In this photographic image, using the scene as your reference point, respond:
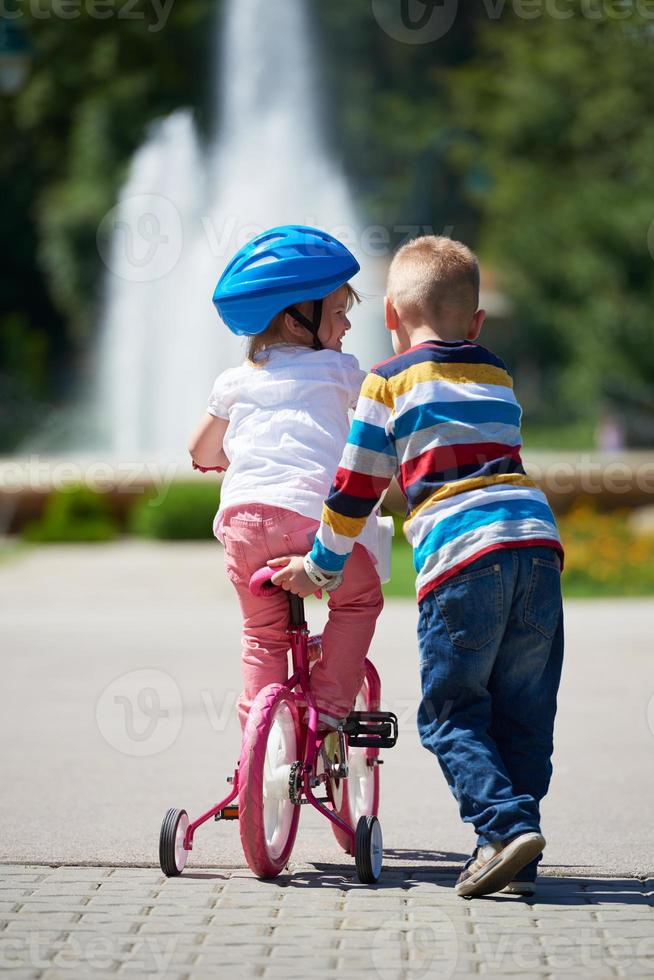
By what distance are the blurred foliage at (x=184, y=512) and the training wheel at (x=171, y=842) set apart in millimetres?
11288

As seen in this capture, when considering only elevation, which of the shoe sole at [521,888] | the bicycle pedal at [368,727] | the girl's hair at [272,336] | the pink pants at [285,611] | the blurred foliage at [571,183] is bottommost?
the shoe sole at [521,888]

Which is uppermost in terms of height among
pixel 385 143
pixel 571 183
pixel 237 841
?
pixel 385 143

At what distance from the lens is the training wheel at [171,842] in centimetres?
389

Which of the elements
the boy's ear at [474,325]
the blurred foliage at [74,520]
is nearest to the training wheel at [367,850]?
the boy's ear at [474,325]

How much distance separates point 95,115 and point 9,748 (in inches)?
1523

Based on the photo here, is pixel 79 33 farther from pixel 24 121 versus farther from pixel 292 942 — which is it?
pixel 292 942

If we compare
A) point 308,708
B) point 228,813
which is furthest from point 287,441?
point 228,813

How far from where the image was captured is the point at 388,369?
3.80 metres

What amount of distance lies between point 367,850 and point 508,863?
→ 41 centimetres

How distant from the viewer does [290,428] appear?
4.02m

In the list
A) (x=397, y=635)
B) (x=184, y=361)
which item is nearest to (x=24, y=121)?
(x=184, y=361)

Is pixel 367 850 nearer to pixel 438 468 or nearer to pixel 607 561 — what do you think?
pixel 438 468

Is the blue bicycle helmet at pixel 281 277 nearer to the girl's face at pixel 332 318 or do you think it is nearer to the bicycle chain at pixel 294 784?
the girl's face at pixel 332 318

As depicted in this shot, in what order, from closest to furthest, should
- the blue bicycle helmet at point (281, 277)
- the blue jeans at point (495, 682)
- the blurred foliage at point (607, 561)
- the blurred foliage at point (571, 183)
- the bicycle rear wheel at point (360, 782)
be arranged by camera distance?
the blue jeans at point (495, 682) → the blue bicycle helmet at point (281, 277) → the bicycle rear wheel at point (360, 782) → the blurred foliage at point (607, 561) → the blurred foliage at point (571, 183)
